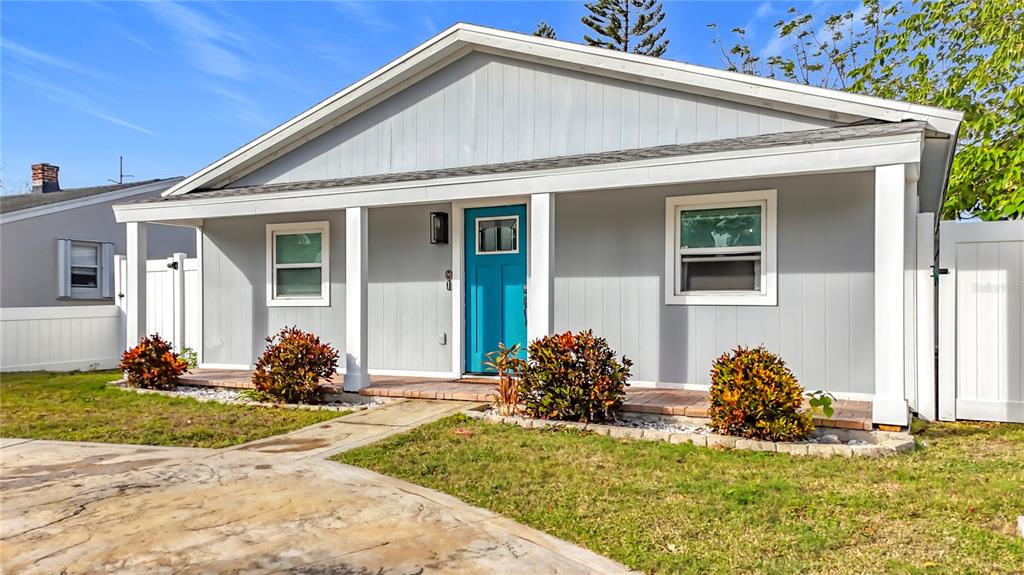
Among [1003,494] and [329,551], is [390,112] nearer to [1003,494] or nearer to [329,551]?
[329,551]

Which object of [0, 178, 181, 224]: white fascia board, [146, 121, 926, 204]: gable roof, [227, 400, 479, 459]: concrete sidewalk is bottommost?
[227, 400, 479, 459]: concrete sidewalk

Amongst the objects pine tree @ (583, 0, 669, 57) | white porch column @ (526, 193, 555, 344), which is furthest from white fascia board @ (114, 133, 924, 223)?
pine tree @ (583, 0, 669, 57)

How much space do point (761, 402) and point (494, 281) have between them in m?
3.88

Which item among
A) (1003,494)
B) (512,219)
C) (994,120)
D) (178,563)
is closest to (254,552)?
(178,563)

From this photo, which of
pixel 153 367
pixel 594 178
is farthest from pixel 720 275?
pixel 153 367

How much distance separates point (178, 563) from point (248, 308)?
7.17m

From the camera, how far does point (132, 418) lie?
655 centimetres

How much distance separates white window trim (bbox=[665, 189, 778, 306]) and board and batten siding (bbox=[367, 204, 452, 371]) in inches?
110

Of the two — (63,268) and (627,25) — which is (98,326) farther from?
(627,25)

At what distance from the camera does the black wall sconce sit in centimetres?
832

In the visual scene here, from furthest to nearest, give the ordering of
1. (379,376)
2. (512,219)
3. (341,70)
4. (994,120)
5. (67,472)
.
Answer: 1. (341,70)
2. (994,120)
3. (379,376)
4. (512,219)
5. (67,472)

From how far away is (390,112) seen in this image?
8.63 m

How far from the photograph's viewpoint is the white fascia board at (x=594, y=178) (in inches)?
215

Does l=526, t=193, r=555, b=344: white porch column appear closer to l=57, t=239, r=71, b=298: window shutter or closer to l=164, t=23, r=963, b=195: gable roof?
l=164, t=23, r=963, b=195: gable roof
